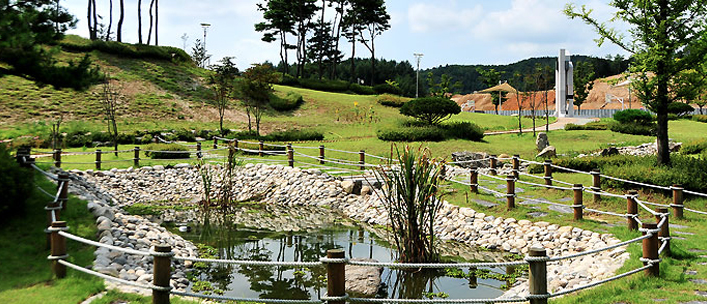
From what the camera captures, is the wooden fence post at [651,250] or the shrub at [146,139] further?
the shrub at [146,139]

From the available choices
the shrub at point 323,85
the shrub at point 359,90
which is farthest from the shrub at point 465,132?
the shrub at point 359,90

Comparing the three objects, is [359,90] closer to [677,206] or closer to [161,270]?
[677,206]

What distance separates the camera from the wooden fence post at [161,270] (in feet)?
15.7

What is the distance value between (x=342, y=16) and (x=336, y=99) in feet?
49.0

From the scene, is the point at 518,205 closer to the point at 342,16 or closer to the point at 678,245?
the point at 678,245

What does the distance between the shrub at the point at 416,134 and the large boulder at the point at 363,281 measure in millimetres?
13685

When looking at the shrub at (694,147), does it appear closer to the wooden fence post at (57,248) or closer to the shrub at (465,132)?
the shrub at (465,132)

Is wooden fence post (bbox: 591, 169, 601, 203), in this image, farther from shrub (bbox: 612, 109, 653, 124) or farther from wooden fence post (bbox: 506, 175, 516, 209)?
shrub (bbox: 612, 109, 653, 124)

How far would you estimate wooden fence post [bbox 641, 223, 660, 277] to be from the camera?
5.76 m

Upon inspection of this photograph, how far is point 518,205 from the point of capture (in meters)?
10.7

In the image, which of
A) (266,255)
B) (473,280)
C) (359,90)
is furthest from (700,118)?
(266,255)

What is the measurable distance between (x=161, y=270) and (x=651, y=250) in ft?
17.3

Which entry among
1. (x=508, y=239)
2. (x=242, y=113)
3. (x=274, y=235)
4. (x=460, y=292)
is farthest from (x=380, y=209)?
(x=242, y=113)

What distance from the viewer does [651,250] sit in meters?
5.81
